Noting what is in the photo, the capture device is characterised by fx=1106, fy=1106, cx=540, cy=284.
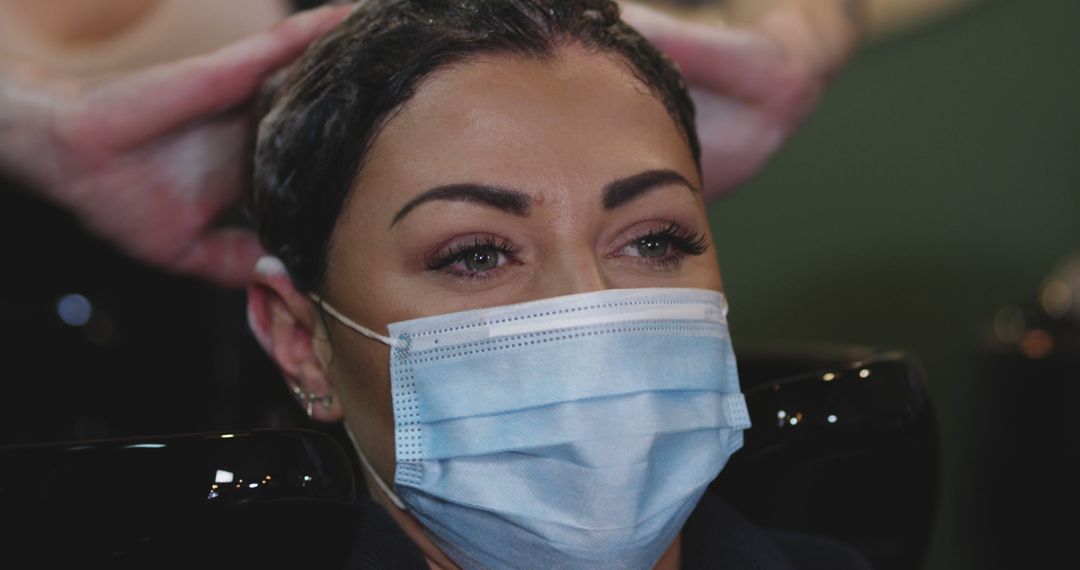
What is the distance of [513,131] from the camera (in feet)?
3.51

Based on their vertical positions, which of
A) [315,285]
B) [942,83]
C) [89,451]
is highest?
[942,83]

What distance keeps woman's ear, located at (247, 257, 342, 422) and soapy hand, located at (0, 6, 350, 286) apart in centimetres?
23

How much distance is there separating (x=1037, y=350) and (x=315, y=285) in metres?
1.92

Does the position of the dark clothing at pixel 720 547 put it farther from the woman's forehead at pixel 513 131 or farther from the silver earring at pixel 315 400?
the woman's forehead at pixel 513 131

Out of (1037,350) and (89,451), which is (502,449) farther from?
(1037,350)

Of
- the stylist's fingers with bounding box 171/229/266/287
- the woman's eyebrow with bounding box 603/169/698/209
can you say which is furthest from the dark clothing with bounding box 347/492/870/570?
the stylist's fingers with bounding box 171/229/266/287

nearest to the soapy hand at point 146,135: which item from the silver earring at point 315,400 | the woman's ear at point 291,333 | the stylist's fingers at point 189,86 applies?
the stylist's fingers at point 189,86

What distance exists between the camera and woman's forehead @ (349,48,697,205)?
106 centimetres

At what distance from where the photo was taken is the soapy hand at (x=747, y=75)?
1.50 metres

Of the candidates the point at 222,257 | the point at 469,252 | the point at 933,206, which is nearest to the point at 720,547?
the point at 469,252

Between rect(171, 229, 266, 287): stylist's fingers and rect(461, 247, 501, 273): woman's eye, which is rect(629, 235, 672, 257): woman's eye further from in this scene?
rect(171, 229, 266, 287): stylist's fingers

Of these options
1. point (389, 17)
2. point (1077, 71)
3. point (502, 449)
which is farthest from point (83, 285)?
point (1077, 71)

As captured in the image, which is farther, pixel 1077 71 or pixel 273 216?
pixel 1077 71

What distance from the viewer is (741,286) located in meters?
2.68
